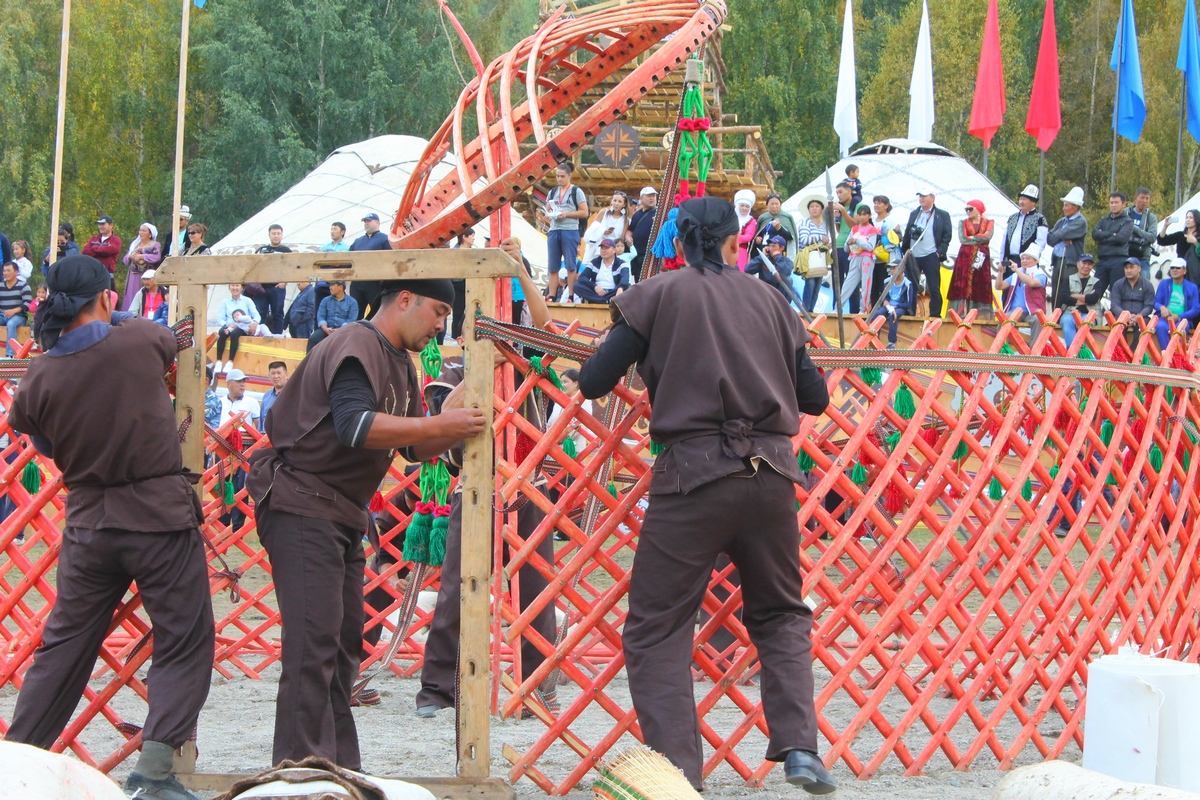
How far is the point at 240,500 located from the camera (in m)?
5.37

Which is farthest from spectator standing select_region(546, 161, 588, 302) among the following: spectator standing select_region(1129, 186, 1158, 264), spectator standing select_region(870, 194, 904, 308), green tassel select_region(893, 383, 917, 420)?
green tassel select_region(893, 383, 917, 420)

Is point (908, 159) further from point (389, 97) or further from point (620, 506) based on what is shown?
point (620, 506)

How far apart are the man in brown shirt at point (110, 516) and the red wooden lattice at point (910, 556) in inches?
8.8

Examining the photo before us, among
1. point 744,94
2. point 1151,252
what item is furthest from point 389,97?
point 1151,252

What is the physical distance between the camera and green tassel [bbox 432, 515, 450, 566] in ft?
13.1

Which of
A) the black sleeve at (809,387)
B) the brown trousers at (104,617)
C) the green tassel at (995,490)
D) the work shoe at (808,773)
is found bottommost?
the work shoe at (808,773)

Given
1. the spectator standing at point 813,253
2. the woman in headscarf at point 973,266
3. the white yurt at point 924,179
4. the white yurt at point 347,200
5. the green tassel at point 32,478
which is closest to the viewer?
the green tassel at point 32,478

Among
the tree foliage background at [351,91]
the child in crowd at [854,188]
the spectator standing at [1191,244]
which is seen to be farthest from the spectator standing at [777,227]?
the tree foliage background at [351,91]

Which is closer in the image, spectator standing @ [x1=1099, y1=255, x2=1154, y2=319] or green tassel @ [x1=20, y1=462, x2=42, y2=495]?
green tassel @ [x1=20, y1=462, x2=42, y2=495]

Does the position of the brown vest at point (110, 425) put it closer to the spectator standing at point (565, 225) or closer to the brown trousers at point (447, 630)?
the brown trousers at point (447, 630)

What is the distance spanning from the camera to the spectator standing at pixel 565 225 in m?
9.88

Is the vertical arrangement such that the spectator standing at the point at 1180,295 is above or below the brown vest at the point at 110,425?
above

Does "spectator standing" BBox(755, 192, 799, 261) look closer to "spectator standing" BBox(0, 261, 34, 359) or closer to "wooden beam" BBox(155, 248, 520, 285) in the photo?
"spectator standing" BBox(0, 261, 34, 359)

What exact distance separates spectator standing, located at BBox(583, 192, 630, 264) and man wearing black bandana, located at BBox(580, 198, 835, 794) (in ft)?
22.8
